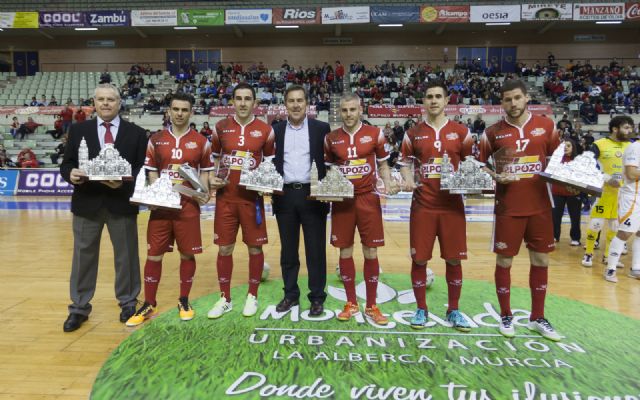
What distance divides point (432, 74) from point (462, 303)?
20.3 meters

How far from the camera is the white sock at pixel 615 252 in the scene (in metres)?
5.00

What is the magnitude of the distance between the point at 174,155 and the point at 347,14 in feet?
68.6

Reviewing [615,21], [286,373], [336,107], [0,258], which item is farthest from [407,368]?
[615,21]

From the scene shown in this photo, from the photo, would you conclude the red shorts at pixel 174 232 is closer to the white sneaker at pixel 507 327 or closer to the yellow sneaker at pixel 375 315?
the yellow sneaker at pixel 375 315

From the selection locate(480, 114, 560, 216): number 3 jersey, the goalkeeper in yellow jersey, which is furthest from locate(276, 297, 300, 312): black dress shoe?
the goalkeeper in yellow jersey

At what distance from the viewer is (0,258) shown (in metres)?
5.87

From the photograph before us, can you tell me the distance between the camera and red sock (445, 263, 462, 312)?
11.6 feet

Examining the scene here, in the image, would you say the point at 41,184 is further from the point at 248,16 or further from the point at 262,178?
the point at 248,16


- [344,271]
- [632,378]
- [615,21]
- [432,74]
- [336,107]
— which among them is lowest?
[632,378]

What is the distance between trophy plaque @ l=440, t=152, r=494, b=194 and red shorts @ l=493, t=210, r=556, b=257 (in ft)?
1.07

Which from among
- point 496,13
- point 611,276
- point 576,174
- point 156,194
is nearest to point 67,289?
point 156,194

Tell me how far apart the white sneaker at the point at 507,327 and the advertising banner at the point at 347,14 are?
70.2ft

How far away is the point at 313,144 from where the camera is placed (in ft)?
12.2

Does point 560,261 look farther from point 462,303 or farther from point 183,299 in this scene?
point 183,299
